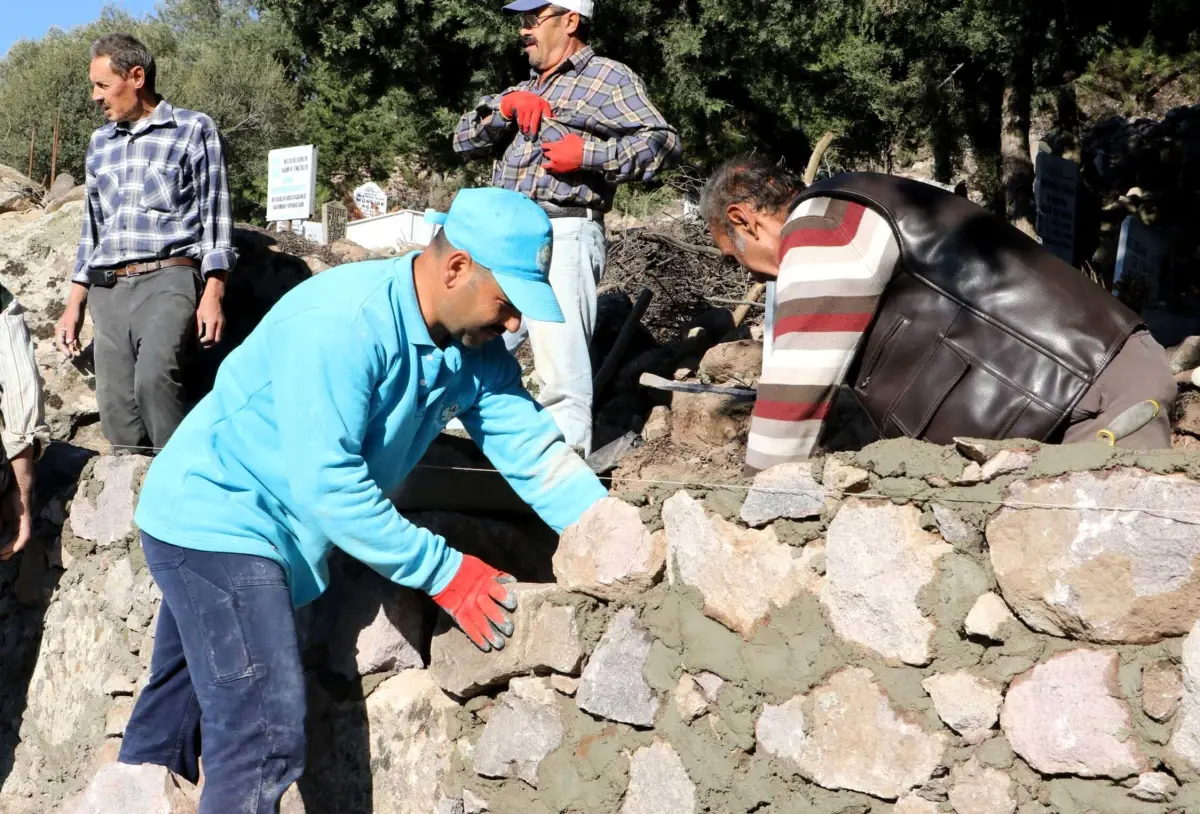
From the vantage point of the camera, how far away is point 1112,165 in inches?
348

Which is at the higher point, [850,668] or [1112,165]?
[850,668]

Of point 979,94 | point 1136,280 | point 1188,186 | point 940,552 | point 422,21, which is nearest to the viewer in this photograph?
point 940,552

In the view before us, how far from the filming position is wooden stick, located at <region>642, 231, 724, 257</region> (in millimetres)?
6484

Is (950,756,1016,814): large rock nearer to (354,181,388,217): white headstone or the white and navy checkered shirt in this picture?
the white and navy checkered shirt

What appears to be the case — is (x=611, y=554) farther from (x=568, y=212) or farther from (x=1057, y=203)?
(x=1057, y=203)

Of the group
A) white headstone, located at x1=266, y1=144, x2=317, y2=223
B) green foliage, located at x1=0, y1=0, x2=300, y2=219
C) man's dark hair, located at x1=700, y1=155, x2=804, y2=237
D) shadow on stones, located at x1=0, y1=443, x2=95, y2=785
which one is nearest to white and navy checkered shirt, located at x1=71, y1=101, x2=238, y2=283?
shadow on stones, located at x1=0, y1=443, x2=95, y2=785

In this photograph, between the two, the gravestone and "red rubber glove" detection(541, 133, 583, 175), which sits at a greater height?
"red rubber glove" detection(541, 133, 583, 175)

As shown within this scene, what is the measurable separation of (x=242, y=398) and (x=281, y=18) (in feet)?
49.7

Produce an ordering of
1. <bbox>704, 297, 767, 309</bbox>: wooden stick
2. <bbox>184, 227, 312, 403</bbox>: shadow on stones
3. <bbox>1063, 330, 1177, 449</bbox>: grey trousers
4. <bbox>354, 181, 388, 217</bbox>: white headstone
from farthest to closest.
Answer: <bbox>354, 181, 388, 217</bbox>: white headstone → <bbox>704, 297, 767, 309</bbox>: wooden stick → <bbox>184, 227, 312, 403</bbox>: shadow on stones → <bbox>1063, 330, 1177, 449</bbox>: grey trousers

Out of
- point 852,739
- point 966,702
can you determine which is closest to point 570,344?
point 852,739

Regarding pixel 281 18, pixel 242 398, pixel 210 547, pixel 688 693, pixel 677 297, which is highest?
pixel 242 398

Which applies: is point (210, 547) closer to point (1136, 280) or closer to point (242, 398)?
point (242, 398)

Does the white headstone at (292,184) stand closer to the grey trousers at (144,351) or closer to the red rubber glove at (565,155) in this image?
the grey trousers at (144,351)

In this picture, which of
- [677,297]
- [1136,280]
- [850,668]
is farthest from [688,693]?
[1136,280]
